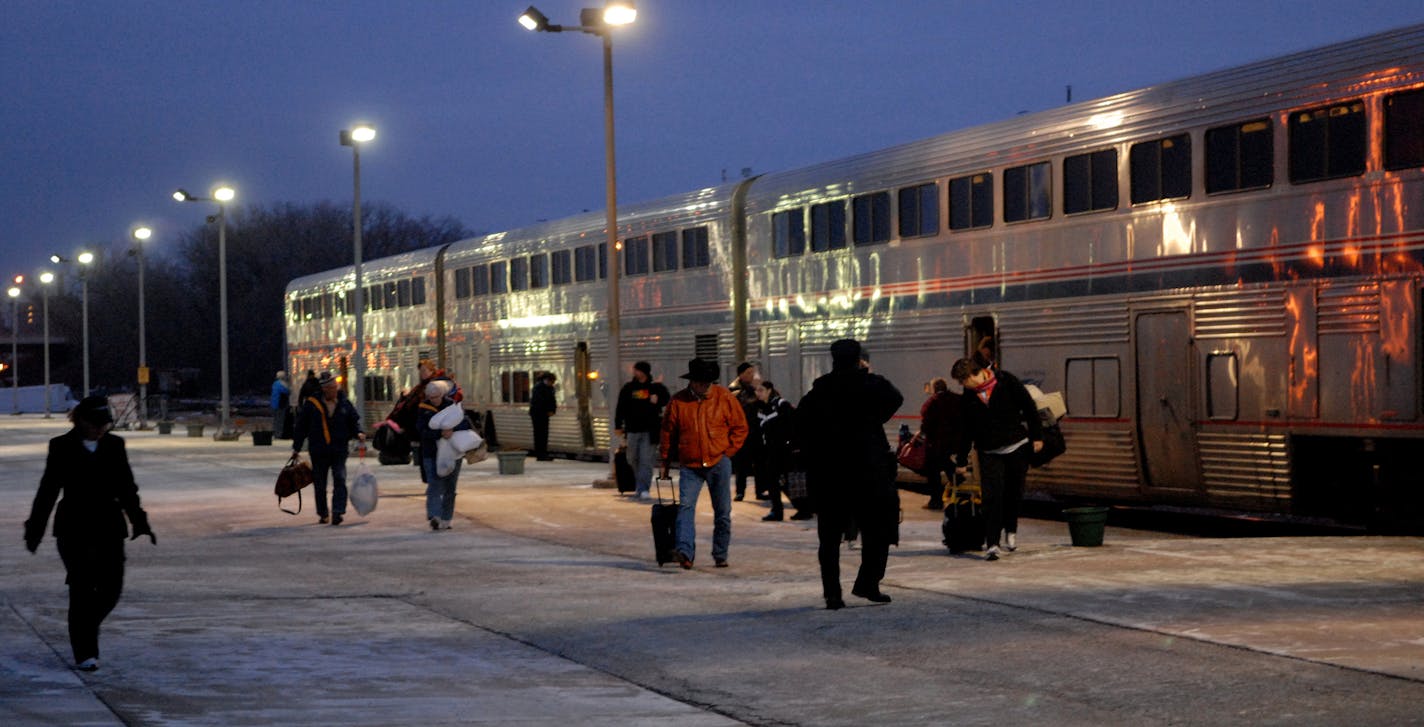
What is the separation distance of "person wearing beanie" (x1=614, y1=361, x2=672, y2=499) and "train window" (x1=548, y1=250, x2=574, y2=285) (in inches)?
438

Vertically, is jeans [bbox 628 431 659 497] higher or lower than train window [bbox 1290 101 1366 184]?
lower

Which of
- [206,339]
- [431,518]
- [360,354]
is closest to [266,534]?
[431,518]

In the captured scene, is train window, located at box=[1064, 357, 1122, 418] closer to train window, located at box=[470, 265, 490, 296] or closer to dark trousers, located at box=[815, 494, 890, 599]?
dark trousers, located at box=[815, 494, 890, 599]

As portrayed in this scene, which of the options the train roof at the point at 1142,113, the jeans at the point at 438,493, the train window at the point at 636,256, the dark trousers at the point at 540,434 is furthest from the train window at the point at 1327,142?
the dark trousers at the point at 540,434

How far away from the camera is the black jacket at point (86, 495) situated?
10633mm

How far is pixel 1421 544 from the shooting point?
15.6 m

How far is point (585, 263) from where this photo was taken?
34719mm

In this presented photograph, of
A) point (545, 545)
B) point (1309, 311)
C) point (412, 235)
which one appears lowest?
point (545, 545)

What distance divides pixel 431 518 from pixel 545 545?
2.36 meters

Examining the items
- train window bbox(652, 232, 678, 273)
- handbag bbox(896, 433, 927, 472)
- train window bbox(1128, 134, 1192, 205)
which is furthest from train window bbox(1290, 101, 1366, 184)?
train window bbox(652, 232, 678, 273)

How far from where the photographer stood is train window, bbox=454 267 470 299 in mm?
40750

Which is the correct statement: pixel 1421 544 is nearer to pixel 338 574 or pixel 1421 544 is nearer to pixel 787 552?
pixel 787 552

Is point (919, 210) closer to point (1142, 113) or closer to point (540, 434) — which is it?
point (1142, 113)

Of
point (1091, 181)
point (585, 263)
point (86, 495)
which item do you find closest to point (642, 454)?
point (1091, 181)
